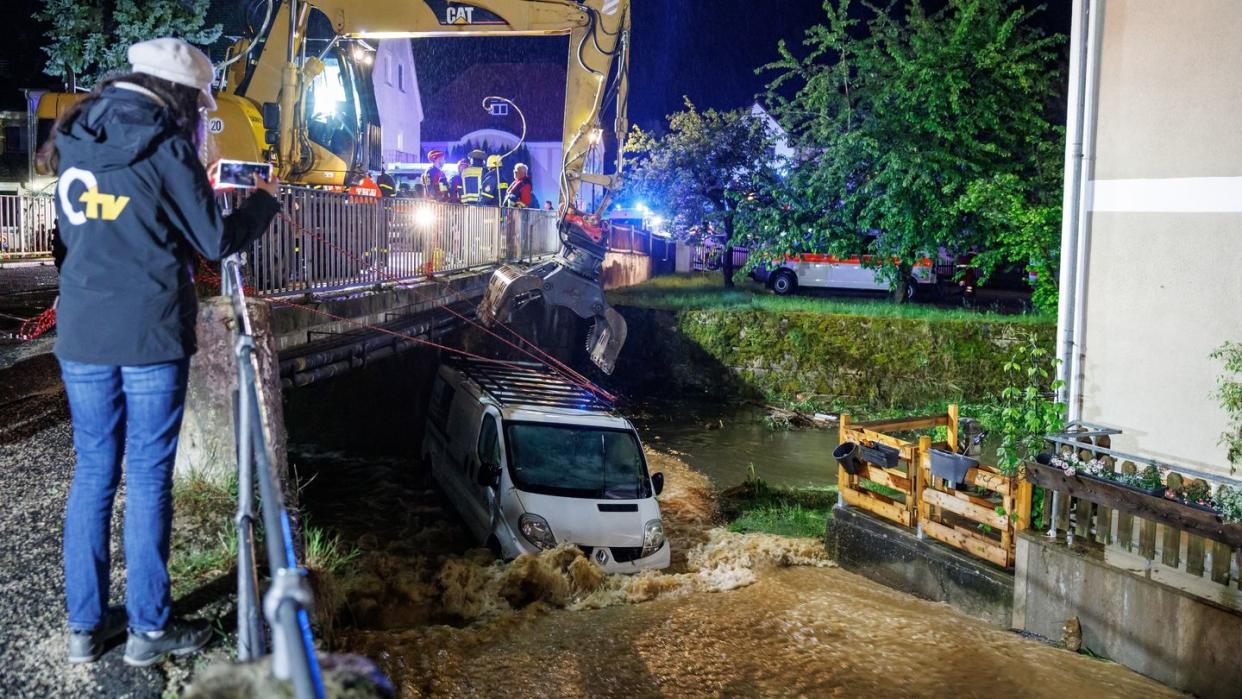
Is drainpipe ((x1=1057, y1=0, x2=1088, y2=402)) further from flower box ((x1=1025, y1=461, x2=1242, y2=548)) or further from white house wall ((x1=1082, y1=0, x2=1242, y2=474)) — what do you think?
flower box ((x1=1025, y1=461, x2=1242, y2=548))

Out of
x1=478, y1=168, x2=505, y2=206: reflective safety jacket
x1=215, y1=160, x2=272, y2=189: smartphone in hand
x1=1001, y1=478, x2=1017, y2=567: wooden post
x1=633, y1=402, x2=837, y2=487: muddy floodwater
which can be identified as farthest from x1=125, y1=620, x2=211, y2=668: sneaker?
x1=478, y1=168, x2=505, y2=206: reflective safety jacket

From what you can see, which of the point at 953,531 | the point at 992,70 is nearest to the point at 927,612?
the point at 953,531

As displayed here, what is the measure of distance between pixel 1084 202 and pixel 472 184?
1361cm

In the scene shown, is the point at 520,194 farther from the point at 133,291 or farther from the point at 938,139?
the point at 133,291

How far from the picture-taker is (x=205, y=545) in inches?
194

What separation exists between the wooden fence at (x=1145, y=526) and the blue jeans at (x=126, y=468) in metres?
6.88

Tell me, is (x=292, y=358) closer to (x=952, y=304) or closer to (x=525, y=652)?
(x=525, y=652)

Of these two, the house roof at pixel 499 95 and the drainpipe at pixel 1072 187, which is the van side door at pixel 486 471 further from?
the house roof at pixel 499 95

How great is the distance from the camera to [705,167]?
1020 inches

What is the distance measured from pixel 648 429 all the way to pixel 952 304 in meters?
11.4

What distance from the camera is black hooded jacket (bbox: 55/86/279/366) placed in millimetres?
3090

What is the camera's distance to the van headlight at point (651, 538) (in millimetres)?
9680

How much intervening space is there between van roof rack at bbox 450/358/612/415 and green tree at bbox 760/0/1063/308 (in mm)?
9687

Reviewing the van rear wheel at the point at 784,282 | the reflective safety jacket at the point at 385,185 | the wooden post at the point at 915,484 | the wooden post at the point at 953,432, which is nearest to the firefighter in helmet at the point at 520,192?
the reflective safety jacket at the point at 385,185
